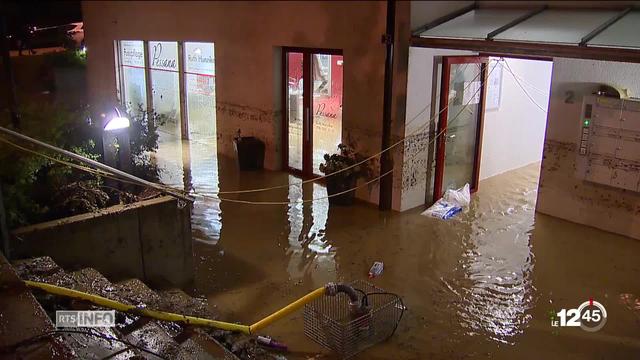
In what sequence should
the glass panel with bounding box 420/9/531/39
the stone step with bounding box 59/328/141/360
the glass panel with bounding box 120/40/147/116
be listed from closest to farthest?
the stone step with bounding box 59/328/141/360 < the glass panel with bounding box 420/9/531/39 < the glass panel with bounding box 120/40/147/116

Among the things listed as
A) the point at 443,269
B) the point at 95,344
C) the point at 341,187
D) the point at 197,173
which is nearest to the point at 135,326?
the point at 95,344

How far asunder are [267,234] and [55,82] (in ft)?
55.2

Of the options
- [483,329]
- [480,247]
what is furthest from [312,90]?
[483,329]

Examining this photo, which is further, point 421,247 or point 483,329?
point 421,247

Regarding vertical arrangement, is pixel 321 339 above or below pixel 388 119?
below

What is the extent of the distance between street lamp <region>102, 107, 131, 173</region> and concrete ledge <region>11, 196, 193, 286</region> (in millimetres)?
689

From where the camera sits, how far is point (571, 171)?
8.23 m

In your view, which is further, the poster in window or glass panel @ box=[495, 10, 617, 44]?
the poster in window

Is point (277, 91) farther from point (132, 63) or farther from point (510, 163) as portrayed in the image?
point (132, 63)

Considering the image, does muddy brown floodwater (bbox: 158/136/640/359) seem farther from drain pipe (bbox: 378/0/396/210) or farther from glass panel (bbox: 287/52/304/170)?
glass panel (bbox: 287/52/304/170)

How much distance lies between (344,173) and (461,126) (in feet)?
6.99

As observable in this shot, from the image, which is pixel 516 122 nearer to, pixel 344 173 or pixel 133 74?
pixel 344 173

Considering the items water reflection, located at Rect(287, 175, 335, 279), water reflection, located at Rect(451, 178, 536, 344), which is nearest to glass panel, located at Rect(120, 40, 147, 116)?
water reflection, located at Rect(287, 175, 335, 279)

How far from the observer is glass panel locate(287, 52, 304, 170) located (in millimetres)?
10398
